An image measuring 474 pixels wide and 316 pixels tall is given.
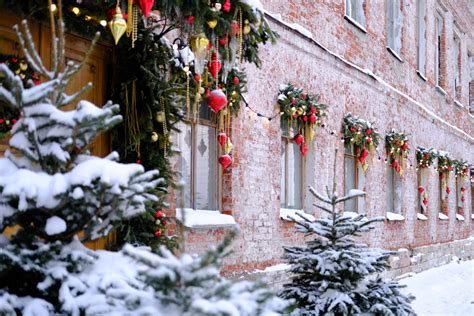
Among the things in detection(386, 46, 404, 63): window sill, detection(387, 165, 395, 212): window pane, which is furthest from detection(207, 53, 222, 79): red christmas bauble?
detection(387, 165, 395, 212): window pane

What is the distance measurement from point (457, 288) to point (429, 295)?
1.38 metres

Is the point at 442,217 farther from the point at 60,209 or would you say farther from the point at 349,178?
the point at 60,209

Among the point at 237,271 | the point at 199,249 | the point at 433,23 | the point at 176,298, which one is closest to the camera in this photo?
the point at 176,298

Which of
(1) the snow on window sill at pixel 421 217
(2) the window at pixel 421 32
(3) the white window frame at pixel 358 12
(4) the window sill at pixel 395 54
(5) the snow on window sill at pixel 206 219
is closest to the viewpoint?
(5) the snow on window sill at pixel 206 219

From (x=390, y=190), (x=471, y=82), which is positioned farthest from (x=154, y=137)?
(x=471, y=82)

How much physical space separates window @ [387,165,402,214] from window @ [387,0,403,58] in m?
2.55

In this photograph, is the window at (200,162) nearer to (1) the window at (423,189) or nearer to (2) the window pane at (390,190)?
(2) the window pane at (390,190)

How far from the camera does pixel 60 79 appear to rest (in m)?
2.65

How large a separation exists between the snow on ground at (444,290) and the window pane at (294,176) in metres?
2.33

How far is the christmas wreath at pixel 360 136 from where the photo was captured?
36.8 ft

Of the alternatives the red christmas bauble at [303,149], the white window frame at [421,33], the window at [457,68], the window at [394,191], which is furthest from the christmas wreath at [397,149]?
the window at [457,68]

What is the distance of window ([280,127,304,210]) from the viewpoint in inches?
369

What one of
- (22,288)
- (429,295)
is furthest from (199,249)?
(429,295)

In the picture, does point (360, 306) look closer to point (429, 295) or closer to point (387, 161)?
point (429, 295)
